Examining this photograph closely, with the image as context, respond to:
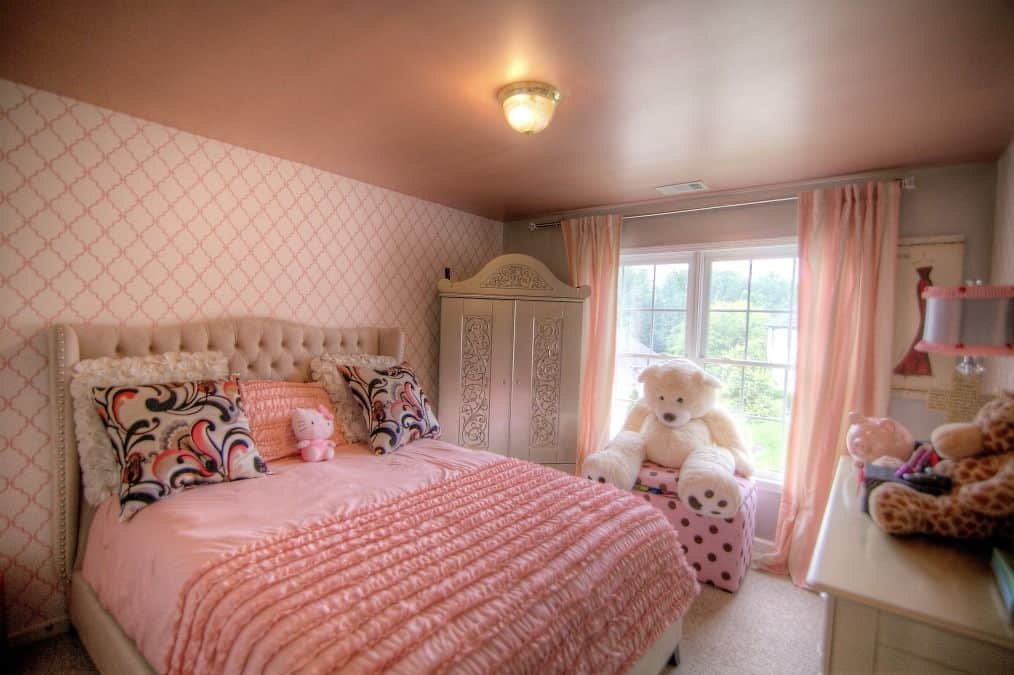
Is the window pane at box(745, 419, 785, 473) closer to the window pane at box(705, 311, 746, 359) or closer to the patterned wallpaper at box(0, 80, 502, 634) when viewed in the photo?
the window pane at box(705, 311, 746, 359)

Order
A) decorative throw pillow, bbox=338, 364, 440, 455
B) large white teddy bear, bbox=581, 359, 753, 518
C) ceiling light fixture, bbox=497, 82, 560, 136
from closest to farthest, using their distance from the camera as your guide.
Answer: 1. ceiling light fixture, bbox=497, 82, 560, 136
2. decorative throw pillow, bbox=338, 364, 440, 455
3. large white teddy bear, bbox=581, 359, 753, 518

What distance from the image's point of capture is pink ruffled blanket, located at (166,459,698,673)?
110 cm

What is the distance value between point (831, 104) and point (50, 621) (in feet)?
12.9

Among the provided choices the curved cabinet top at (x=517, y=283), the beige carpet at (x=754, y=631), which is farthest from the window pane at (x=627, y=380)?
the beige carpet at (x=754, y=631)

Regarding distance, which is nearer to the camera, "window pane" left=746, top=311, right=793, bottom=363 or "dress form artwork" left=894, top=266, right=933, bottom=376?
"dress form artwork" left=894, top=266, right=933, bottom=376

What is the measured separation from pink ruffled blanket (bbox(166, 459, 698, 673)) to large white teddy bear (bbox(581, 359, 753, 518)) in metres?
0.89

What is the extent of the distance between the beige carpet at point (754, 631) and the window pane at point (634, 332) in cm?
168

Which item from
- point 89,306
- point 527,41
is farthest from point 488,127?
point 89,306

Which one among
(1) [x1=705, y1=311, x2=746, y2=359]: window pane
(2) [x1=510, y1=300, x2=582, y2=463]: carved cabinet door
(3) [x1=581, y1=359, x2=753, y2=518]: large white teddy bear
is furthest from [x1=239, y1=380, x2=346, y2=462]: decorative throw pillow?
(1) [x1=705, y1=311, x2=746, y2=359]: window pane

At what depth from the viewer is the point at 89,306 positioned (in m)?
2.15

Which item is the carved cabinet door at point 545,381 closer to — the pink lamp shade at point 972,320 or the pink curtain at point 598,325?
the pink curtain at point 598,325

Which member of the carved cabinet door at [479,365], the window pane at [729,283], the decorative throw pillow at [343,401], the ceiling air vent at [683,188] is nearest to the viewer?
the decorative throw pillow at [343,401]

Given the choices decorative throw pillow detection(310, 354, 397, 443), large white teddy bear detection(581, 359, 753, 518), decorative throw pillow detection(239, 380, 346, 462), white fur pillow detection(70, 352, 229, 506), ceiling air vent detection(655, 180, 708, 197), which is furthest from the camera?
ceiling air vent detection(655, 180, 708, 197)

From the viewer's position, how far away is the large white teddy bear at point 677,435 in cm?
282
